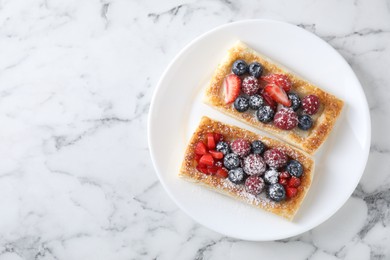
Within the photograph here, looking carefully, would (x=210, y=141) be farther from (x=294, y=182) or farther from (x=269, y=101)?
(x=294, y=182)

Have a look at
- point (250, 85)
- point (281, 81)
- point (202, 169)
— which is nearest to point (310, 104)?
point (281, 81)

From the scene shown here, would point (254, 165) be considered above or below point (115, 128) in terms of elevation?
above

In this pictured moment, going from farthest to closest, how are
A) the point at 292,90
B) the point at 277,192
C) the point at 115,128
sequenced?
the point at 115,128 < the point at 292,90 < the point at 277,192

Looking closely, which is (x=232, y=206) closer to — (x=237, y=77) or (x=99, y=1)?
(x=237, y=77)

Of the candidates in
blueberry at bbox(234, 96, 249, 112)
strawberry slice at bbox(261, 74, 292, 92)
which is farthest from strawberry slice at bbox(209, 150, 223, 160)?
strawberry slice at bbox(261, 74, 292, 92)

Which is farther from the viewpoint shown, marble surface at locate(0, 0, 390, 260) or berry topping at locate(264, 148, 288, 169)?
marble surface at locate(0, 0, 390, 260)

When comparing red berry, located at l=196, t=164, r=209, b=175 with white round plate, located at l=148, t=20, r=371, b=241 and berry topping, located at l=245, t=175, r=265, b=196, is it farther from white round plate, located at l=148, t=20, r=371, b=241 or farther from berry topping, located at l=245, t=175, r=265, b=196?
berry topping, located at l=245, t=175, r=265, b=196
